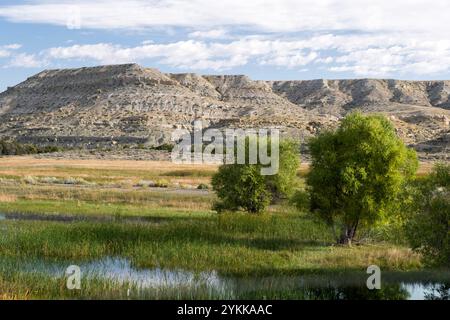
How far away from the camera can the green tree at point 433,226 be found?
68.6ft

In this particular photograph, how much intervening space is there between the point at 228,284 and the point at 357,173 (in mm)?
10006

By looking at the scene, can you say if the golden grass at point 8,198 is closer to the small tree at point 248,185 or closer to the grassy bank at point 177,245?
the grassy bank at point 177,245

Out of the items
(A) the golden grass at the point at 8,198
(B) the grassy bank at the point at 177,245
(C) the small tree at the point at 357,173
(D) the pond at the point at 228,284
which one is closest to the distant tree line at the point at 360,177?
(C) the small tree at the point at 357,173

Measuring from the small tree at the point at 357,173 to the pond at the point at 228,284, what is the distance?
5969 millimetres

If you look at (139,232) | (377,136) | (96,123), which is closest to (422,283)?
(377,136)

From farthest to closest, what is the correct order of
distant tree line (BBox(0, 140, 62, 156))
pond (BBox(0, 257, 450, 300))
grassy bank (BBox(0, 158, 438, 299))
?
distant tree line (BBox(0, 140, 62, 156)), grassy bank (BBox(0, 158, 438, 299)), pond (BBox(0, 257, 450, 300))

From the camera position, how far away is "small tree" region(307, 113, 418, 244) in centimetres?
2659

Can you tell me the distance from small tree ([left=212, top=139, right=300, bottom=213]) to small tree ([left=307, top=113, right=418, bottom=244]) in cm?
836

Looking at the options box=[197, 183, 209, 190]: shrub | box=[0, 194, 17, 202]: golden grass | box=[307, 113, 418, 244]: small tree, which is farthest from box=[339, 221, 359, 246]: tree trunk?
box=[197, 183, 209, 190]: shrub

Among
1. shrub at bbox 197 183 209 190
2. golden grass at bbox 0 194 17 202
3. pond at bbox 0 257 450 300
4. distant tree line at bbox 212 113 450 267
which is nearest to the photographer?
pond at bbox 0 257 450 300

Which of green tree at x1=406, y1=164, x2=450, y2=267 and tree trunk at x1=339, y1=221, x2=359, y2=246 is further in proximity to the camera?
tree trunk at x1=339, y1=221, x2=359, y2=246

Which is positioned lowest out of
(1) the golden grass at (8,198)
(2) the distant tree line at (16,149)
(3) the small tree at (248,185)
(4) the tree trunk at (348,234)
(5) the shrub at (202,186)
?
(2) the distant tree line at (16,149)

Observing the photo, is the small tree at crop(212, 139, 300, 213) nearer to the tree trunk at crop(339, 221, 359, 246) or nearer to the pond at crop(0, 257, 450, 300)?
the tree trunk at crop(339, 221, 359, 246)
